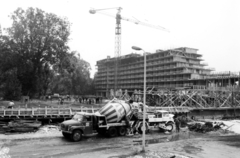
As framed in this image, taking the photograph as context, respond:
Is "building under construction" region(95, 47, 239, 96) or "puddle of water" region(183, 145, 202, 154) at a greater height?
"building under construction" region(95, 47, 239, 96)

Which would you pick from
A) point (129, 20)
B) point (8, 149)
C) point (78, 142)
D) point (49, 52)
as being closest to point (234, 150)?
point (78, 142)

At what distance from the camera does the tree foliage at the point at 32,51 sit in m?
46.2

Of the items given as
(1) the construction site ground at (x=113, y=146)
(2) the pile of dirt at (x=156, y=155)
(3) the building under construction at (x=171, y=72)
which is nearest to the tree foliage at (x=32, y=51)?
(1) the construction site ground at (x=113, y=146)

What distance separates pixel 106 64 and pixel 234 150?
118957mm

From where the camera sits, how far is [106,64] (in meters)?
135

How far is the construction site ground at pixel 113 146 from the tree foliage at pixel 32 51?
96.2ft

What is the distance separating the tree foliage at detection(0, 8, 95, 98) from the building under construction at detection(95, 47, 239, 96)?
41406mm

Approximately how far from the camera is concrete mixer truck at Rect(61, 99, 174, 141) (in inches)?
768

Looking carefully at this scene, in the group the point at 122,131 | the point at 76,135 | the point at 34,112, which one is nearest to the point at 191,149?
the point at 122,131

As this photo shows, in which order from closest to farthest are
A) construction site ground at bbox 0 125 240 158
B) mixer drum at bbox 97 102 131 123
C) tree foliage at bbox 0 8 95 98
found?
construction site ground at bbox 0 125 240 158
mixer drum at bbox 97 102 131 123
tree foliage at bbox 0 8 95 98

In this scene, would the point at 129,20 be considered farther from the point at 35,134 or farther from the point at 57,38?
the point at 35,134

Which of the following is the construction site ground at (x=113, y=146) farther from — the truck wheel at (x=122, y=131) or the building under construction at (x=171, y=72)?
the building under construction at (x=171, y=72)

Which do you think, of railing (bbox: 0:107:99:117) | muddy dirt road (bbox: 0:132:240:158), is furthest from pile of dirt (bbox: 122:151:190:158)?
railing (bbox: 0:107:99:117)

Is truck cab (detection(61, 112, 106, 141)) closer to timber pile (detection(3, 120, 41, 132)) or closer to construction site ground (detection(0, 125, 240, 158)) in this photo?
construction site ground (detection(0, 125, 240, 158))
